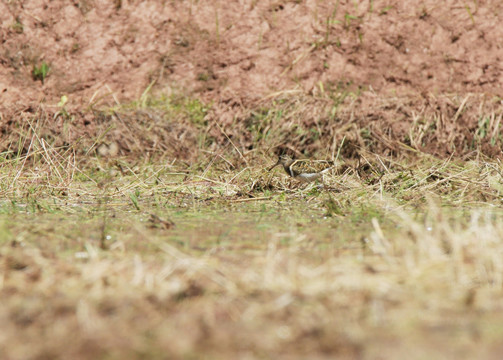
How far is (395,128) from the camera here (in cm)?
581

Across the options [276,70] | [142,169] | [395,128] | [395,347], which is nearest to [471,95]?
[395,128]

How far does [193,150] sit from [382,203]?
102 inches

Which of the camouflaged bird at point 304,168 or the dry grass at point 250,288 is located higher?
the dry grass at point 250,288

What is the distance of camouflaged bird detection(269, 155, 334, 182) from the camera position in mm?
4508

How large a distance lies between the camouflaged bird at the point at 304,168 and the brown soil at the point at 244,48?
2.02 metres

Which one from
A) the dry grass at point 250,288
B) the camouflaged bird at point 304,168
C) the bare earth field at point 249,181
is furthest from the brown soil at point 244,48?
the dry grass at point 250,288

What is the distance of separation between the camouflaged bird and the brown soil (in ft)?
6.62

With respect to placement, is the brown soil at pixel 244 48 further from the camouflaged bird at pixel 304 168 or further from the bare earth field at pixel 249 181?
the camouflaged bird at pixel 304 168

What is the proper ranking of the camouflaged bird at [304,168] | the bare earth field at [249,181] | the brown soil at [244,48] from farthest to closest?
the brown soil at [244,48] → the camouflaged bird at [304,168] → the bare earth field at [249,181]

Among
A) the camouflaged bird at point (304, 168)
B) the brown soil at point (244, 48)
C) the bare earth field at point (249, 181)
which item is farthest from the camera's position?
the brown soil at point (244, 48)

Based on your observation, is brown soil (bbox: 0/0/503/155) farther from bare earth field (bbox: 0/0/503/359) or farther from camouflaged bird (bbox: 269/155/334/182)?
camouflaged bird (bbox: 269/155/334/182)

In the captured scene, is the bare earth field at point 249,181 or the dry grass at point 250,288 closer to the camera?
the dry grass at point 250,288

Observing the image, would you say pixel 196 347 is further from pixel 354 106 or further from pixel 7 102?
pixel 7 102

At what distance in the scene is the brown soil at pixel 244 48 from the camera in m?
6.85
